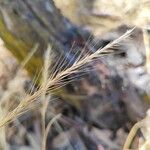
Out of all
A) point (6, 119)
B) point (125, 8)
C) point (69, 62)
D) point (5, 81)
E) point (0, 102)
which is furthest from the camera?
point (125, 8)

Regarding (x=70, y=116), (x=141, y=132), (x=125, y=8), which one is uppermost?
(x=125, y=8)

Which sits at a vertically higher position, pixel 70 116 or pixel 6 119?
pixel 6 119

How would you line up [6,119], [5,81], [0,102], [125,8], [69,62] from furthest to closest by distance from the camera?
[125,8] < [5,81] < [69,62] < [0,102] < [6,119]

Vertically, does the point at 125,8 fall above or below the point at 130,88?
above

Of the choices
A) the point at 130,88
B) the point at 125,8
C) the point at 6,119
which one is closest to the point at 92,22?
the point at 125,8

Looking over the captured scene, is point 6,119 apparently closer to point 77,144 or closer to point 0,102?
point 0,102

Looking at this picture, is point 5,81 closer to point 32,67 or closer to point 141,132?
point 32,67

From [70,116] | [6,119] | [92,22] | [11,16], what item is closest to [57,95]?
[70,116]

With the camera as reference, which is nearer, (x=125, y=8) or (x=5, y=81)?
(x=5, y=81)

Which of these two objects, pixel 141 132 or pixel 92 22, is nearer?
pixel 141 132
